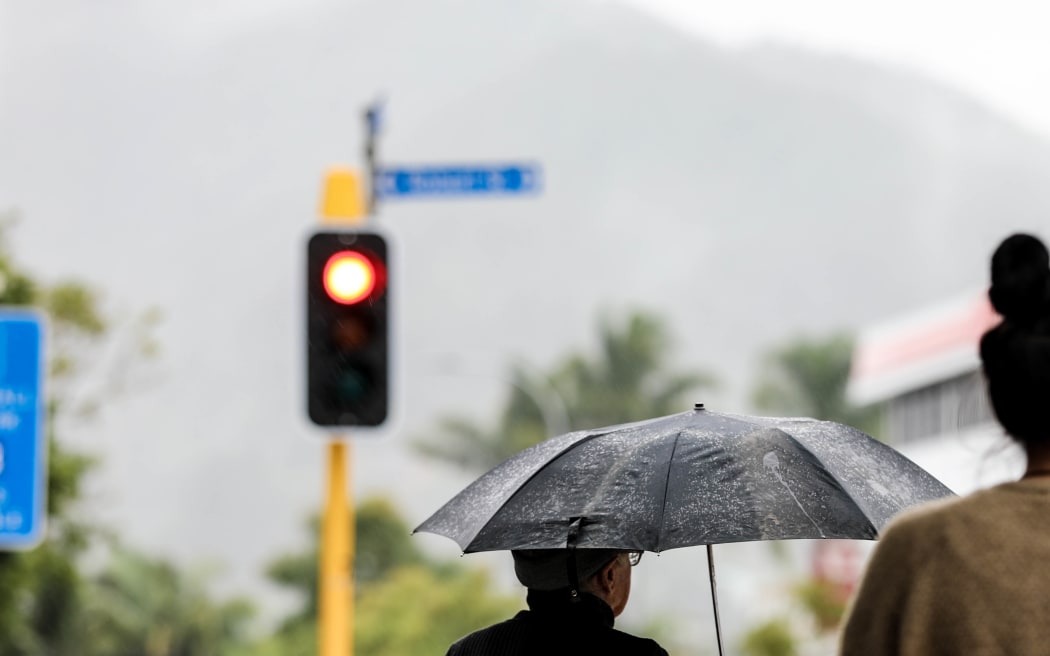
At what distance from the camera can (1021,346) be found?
2.54m

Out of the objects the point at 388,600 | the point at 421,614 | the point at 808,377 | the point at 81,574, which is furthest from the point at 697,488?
the point at 808,377

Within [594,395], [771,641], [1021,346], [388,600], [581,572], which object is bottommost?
[771,641]

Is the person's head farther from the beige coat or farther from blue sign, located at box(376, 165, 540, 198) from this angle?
blue sign, located at box(376, 165, 540, 198)

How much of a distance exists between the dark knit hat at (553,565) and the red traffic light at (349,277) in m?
3.99

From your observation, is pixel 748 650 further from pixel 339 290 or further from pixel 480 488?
pixel 480 488

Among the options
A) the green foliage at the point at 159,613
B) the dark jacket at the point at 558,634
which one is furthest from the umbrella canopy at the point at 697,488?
the green foliage at the point at 159,613

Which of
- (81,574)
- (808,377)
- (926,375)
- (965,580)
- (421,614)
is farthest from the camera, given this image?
(808,377)

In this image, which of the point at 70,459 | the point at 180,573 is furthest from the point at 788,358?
the point at 70,459

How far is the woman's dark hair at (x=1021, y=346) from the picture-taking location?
254 centimetres

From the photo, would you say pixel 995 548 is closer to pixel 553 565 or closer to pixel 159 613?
pixel 553 565

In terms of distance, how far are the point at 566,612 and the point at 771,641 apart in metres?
47.9

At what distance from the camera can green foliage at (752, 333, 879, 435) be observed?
323 feet

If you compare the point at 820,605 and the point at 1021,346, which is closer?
the point at 1021,346

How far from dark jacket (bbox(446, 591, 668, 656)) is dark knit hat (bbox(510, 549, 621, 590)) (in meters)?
0.04
